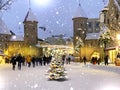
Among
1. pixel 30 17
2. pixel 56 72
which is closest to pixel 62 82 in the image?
pixel 56 72

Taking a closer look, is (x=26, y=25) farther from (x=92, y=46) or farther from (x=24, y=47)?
(x=92, y=46)

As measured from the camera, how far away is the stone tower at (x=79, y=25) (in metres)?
96.8

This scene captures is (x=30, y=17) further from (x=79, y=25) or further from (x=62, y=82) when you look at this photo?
(x=62, y=82)

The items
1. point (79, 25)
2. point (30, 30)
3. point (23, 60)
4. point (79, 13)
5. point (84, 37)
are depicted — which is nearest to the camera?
point (23, 60)

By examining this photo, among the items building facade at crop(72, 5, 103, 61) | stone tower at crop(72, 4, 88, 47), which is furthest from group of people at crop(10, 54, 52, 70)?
stone tower at crop(72, 4, 88, 47)

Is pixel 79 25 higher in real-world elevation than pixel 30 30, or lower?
higher

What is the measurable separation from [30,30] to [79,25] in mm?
16114

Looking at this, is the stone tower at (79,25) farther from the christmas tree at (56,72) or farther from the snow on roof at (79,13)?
the christmas tree at (56,72)

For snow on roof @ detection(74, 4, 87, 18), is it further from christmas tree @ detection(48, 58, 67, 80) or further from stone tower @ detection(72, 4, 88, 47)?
christmas tree @ detection(48, 58, 67, 80)

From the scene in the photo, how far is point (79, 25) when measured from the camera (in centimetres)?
9806

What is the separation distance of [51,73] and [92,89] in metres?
5.63

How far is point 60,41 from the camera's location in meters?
123

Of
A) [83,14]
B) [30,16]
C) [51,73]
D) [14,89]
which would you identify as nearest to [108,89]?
[14,89]

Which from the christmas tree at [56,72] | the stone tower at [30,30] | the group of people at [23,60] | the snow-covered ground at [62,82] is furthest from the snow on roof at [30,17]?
the christmas tree at [56,72]
